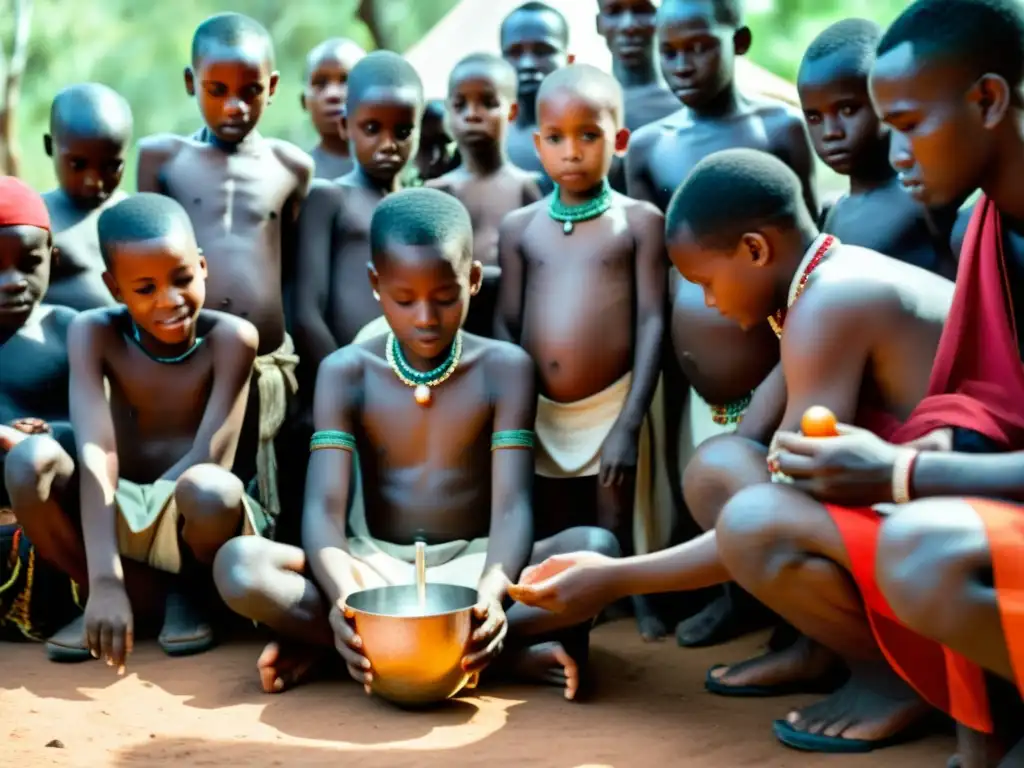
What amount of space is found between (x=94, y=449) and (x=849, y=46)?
227cm

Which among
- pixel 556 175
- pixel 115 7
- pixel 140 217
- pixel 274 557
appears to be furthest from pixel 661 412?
pixel 115 7

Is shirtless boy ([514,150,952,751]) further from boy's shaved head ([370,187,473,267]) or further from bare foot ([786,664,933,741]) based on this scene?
boy's shaved head ([370,187,473,267])

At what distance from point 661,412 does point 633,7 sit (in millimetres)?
1804

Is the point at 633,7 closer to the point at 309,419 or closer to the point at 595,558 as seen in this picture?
the point at 309,419

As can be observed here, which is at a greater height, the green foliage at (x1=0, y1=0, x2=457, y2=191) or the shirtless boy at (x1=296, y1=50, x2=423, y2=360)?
the green foliage at (x1=0, y1=0, x2=457, y2=191)

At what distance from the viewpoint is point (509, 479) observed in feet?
10.2

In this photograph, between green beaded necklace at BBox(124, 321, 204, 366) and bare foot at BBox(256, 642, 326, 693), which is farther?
green beaded necklace at BBox(124, 321, 204, 366)

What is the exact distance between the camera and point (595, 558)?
2703 millimetres

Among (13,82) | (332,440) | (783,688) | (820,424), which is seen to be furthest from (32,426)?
(13,82)

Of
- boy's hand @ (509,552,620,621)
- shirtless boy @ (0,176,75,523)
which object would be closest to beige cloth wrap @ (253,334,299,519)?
shirtless boy @ (0,176,75,523)

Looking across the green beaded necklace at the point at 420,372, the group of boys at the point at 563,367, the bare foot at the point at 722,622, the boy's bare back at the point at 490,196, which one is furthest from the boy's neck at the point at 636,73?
the bare foot at the point at 722,622

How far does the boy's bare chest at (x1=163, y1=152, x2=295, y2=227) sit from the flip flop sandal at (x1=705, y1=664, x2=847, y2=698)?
2.10 metres

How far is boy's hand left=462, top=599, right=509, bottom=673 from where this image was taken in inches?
106

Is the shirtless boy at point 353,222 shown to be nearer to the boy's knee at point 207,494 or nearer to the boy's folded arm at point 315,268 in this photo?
the boy's folded arm at point 315,268
